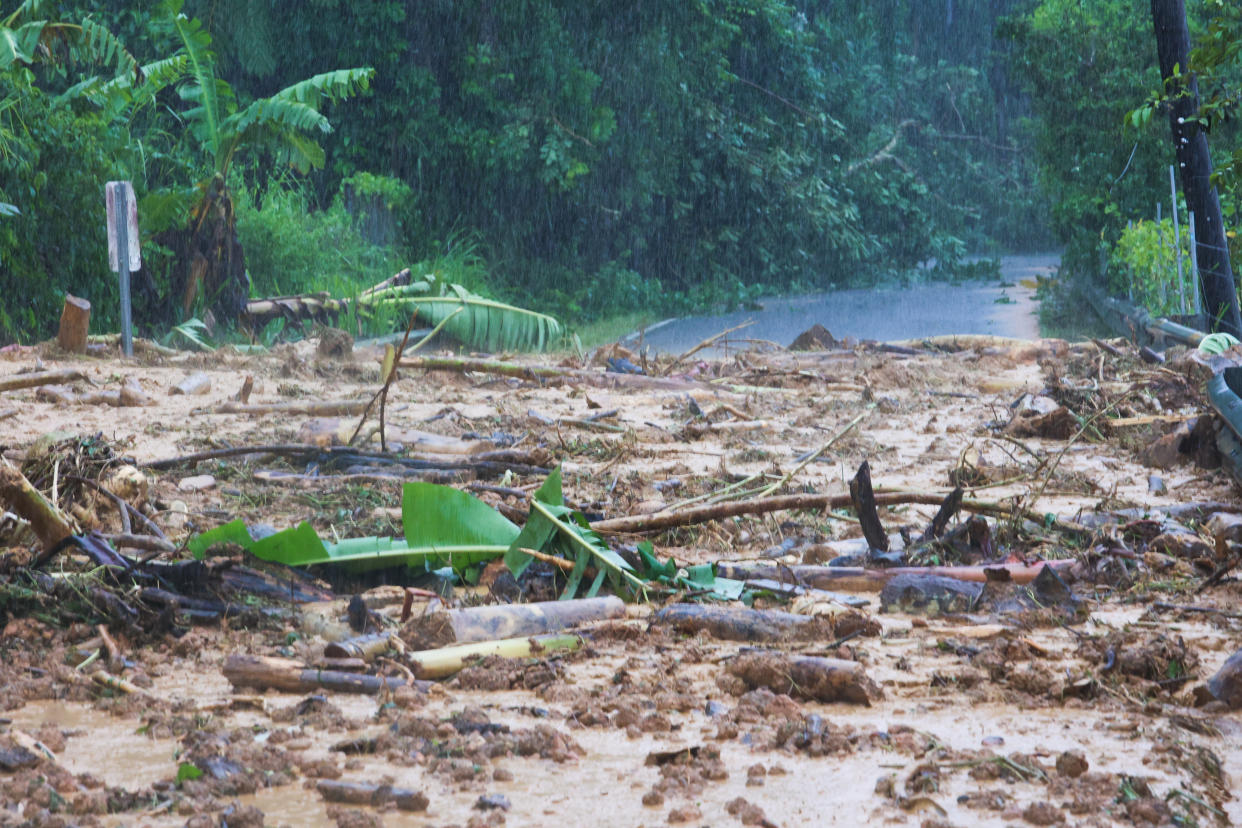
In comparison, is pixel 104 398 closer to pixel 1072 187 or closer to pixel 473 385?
pixel 473 385

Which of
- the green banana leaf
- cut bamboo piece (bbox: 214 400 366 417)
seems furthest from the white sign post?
cut bamboo piece (bbox: 214 400 366 417)

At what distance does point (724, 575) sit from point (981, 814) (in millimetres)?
1867

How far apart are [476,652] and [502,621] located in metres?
0.22

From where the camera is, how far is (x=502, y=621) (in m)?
3.56

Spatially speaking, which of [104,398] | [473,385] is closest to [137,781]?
[104,398]

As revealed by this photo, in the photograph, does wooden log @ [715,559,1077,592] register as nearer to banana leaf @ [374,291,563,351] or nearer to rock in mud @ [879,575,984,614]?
rock in mud @ [879,575,984,614]

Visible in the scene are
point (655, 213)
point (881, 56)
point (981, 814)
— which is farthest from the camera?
point (881, 56)

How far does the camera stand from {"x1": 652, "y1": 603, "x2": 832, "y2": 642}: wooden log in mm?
3598

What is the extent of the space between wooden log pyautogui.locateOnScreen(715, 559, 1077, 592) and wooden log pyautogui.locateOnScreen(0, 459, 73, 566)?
2.23m

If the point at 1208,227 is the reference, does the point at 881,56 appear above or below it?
above

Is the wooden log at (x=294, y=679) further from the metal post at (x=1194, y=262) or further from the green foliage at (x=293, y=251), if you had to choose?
the green foliage at (x=293, y=251)

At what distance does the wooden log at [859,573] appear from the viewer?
4102mm

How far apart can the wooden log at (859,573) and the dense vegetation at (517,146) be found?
10.4m

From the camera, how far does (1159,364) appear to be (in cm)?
1016
